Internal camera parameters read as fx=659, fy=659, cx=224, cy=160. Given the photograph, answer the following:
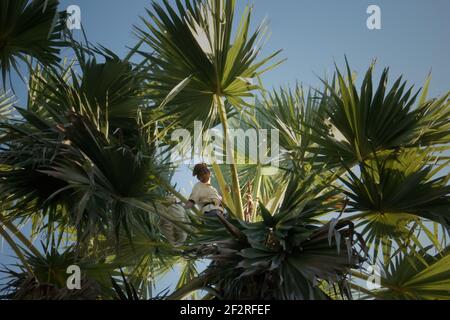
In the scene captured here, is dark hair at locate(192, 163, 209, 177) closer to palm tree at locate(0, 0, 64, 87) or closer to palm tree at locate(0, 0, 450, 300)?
palm tree at locate(0, 0, 450, 300)

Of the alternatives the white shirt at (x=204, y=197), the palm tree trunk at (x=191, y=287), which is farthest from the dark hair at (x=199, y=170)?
the palm tree trunk at (x=191, y=287)

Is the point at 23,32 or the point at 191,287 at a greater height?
the point at 23,32

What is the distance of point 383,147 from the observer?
5.27 m

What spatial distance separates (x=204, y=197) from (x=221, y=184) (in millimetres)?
257

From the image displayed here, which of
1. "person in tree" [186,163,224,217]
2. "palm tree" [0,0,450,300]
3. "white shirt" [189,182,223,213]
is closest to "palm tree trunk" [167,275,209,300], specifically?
"palm tree" [0,0,450,300]

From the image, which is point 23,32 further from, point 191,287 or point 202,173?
point 191,287

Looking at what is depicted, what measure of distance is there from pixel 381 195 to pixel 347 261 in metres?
0.81

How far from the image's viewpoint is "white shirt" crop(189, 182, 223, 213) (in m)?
5.88

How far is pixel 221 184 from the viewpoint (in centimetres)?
580

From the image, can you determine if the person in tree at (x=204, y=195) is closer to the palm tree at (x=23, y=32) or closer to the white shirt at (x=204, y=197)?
the white shirt at (x=204, y=197)

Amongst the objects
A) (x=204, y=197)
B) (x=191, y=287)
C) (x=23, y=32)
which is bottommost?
(x=191, y=287)

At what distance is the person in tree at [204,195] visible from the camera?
5.85m

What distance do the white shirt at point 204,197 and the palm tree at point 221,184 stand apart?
165mm

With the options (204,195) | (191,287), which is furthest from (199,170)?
(191,287)
